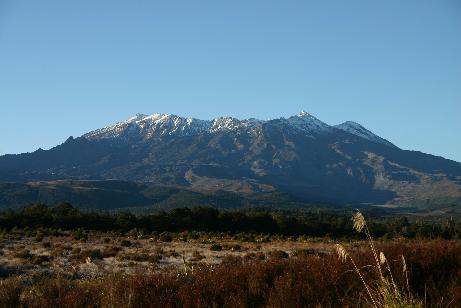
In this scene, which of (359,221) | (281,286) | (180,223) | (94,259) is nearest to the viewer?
(359,221)

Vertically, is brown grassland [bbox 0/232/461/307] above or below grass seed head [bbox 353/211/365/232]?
below

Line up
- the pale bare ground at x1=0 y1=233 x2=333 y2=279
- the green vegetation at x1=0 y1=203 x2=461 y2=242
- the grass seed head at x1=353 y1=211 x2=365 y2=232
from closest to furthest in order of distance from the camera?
the grass seed head at x1=353 y1=211 x2=365 y2=232, the pale bare ground at x1=0 y1=233 x2=333 y2=279, the green vegetation at x1=0 y1=203 x2=461 y2=242

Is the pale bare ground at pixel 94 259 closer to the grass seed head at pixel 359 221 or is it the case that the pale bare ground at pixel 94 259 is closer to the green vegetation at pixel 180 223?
the grass seed head at pixel 359 221

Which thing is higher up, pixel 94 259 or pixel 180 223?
pixel 94 259

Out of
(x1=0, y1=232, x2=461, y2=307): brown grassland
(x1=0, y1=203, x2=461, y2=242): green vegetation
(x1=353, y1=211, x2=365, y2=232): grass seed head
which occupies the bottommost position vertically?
(x1=0, y1=203, x2=461, y2=242): green vegetation

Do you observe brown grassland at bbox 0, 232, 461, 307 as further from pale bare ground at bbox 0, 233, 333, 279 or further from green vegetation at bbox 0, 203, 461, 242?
green vegetation at bbox 0, 203, 461, 242

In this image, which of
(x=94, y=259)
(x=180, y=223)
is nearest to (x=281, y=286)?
(x=94, y=259)

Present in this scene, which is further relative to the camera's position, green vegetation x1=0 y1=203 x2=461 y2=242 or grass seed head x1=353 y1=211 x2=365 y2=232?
green vegetation x1=0 y1=203 x2=461 y2=242

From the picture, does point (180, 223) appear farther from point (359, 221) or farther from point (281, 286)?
point (359, 221)

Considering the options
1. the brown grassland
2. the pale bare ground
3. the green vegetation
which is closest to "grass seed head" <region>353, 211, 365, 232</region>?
the brown grassland

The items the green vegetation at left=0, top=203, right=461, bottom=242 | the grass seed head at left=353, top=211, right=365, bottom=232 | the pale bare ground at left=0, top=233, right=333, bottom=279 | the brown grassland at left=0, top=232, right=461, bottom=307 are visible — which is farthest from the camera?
the green vegetation at left=0, top=203, right=461, bottom=242

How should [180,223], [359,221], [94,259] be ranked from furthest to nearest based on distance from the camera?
[180,223] → [94,259] → [359,221]

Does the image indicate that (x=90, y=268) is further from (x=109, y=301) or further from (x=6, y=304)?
(x=109, y=301)

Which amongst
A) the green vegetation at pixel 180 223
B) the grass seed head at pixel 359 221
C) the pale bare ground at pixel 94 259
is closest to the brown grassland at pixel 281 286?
the grass seed head at pixel 359 221
